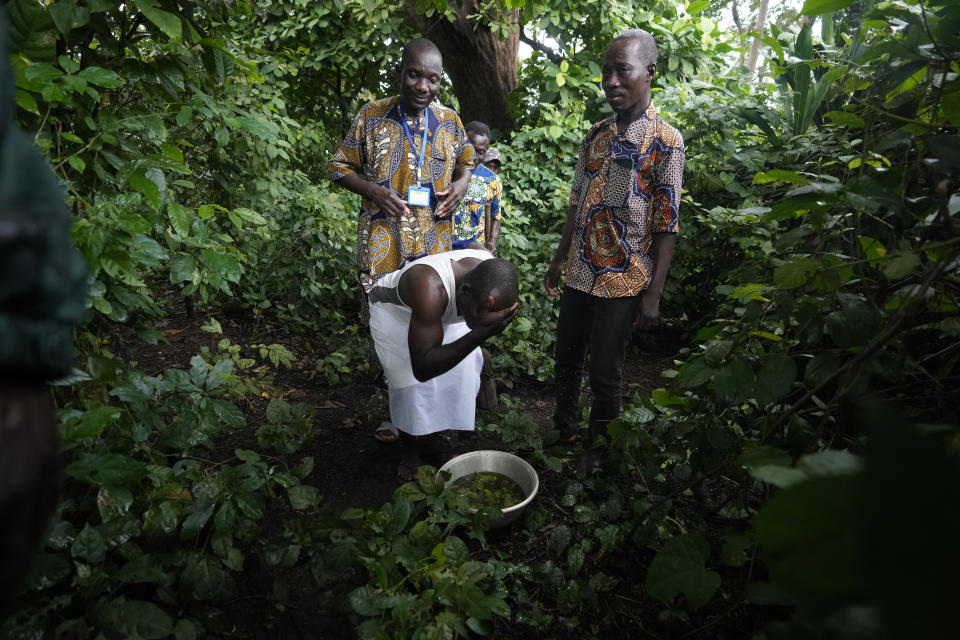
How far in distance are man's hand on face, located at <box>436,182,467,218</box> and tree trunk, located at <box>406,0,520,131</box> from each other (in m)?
3.17

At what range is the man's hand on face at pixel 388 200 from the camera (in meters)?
2.79

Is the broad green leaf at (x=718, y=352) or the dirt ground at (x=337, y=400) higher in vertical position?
the broad green leaf at (x=718, y=352)

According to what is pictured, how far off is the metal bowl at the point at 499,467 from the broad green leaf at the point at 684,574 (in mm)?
1019

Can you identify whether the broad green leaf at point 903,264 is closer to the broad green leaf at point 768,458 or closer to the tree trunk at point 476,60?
the broad green leaf at point 768,458

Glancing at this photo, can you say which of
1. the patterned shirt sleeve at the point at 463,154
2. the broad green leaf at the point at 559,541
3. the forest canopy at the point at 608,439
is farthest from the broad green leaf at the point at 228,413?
the patterned shirt sleeve at the point at 463,154

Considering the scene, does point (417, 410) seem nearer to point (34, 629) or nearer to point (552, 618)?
point (552, 618)

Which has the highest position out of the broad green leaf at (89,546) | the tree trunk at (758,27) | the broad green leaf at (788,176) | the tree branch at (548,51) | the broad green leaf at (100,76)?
the tree trunk at (758,27)

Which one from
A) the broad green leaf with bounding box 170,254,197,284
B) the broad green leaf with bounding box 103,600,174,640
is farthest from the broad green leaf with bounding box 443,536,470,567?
the broad green leaf with bounding box 170,254,197,284

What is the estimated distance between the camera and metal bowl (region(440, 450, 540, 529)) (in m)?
2.31

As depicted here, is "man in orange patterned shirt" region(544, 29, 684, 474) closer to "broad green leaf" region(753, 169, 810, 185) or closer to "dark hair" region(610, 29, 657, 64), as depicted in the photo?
"dark hair" region(610, 29, 657, 64)

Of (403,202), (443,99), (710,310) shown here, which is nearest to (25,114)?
(403,202)

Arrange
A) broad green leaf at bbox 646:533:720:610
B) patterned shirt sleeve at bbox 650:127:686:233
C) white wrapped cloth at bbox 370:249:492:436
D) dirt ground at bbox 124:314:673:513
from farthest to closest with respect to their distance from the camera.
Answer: dirt ground at bbox 124:314:673:513 → white wrapped cloth at bbox 370:249:492:436 → patterned shirt sleeve at bbox 650:127:686:233 → broad green leaf at bbox 646:533:720:610

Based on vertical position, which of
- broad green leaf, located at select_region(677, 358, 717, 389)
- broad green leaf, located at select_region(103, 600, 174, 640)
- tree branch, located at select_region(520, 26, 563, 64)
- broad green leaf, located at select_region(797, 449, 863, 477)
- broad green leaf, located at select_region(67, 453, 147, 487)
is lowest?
broad green leaf, located at select_region(103, 600, 174, 640)

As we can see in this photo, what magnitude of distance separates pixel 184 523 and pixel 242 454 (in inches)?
11.8
